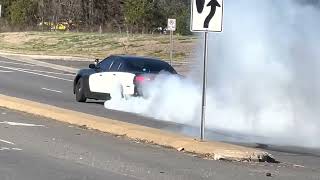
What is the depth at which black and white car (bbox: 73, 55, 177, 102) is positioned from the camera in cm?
1866

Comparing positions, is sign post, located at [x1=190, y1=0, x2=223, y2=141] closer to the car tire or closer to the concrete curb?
the concrete curb

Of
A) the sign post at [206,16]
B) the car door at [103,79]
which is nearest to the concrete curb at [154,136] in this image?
the sign post at [206,16]

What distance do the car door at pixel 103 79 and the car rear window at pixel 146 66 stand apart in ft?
2.01

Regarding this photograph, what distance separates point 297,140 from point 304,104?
0.87 m

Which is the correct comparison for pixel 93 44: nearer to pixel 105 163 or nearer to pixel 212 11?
pixel 212 11

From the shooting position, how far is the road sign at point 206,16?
11.7 meters

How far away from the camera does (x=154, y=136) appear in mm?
12352

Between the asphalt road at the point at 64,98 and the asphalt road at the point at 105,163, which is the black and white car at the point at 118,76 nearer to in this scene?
the asphalt road at the point at 64,98

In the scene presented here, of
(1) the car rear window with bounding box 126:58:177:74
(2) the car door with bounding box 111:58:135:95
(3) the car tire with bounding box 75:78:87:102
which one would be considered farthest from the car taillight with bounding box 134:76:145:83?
(3) the car tire with bounding box 75:78:87:102

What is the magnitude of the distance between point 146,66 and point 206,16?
7597 millimetres

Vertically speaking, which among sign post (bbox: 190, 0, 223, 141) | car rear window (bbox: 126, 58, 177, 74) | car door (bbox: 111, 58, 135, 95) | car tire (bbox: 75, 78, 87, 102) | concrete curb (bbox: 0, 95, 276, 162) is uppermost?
sign post (bbox: 190, 0, 223, 141)

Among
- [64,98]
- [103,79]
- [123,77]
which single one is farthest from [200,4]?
[64,98]

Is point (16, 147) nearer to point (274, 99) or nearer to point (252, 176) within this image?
point (252, 176)

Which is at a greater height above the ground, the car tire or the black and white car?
the black and white car
